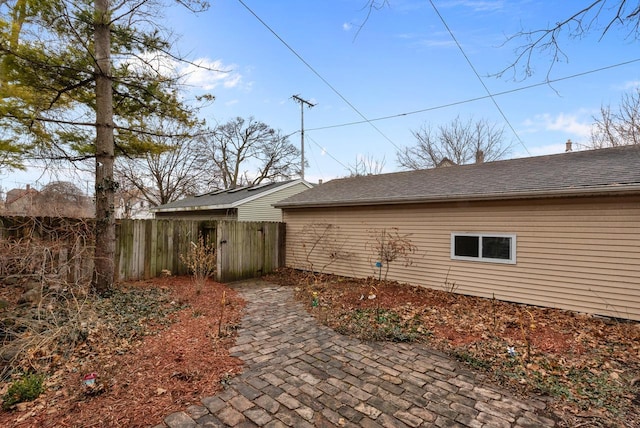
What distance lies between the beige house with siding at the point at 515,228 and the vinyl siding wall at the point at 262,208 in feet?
14.5

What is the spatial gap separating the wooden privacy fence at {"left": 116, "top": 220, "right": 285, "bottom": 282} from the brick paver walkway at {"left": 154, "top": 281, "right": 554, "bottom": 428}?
4.28 metres

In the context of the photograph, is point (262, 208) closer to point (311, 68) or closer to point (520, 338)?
point (311, 68)

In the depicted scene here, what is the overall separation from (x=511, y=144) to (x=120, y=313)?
74.7 feet

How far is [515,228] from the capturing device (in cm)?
593

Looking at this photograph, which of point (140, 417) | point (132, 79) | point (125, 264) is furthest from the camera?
point (125, 264)

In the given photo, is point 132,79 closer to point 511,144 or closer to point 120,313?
point 120,313

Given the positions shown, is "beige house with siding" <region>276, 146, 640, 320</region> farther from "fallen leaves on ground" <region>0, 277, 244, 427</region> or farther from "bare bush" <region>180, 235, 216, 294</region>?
"fallen leaves on ground" <region>0, 277, 244, 427</region>

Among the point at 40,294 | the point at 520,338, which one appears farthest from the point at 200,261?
the point at 520,338

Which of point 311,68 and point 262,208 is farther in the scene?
point 262,208

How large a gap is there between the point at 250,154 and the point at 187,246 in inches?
666

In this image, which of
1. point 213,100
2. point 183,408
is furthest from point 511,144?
point 183,408

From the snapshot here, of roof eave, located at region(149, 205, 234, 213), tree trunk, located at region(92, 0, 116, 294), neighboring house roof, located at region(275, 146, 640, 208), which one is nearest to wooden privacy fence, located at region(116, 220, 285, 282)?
tree trunk, located at region(92, 0, 116, 294)

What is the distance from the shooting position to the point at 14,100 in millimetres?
5535

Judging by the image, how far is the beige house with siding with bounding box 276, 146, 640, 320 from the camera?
4996 mm
